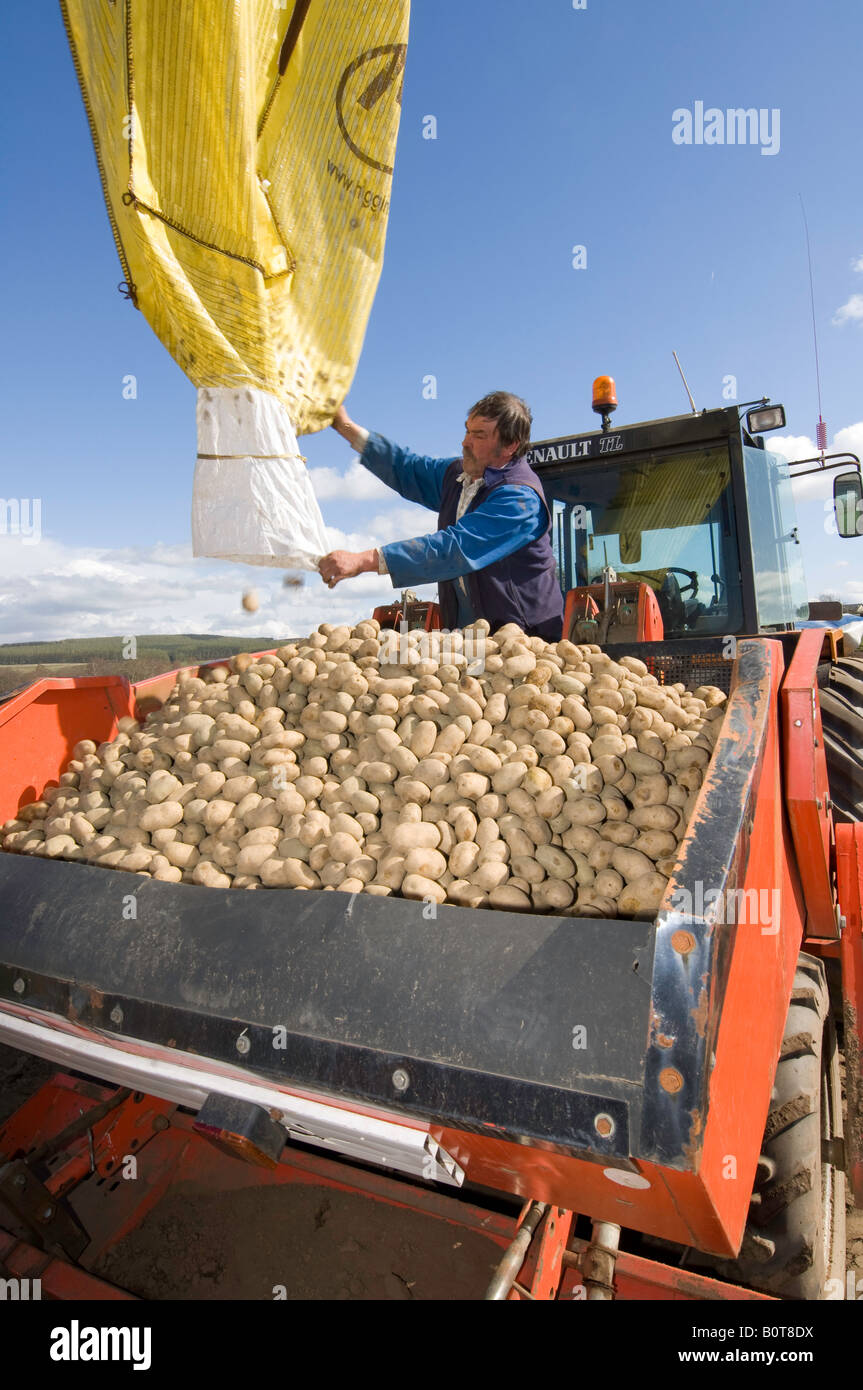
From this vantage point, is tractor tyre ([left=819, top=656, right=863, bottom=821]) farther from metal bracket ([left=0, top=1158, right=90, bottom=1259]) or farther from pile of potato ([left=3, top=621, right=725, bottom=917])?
metal bracket ([left=0, top=1158, right=90, bottom=1259])

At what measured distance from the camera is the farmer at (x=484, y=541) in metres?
2.74

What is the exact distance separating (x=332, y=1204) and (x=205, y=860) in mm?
1206

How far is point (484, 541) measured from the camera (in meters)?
2.88

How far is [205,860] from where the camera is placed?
2004mm

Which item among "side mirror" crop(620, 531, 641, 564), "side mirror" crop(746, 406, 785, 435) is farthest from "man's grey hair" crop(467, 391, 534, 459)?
"side mirror" crop(746, 406, 785, 435)

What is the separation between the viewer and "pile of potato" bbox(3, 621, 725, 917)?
177cm

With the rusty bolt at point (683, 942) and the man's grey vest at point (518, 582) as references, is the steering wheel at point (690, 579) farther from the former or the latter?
the rusty bolt at point (683, 942)

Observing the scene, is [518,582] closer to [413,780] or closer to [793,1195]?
[413,780]

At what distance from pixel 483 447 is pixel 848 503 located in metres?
2.14

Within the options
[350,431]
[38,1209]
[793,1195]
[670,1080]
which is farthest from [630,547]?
[38,1209]

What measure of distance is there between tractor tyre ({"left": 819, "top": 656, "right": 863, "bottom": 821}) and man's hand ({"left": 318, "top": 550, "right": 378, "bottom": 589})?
1.79 m

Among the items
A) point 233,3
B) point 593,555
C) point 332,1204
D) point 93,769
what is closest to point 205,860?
point 93,769

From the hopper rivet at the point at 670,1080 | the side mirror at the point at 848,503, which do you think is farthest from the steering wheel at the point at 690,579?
the hopper rivet at the point at 670,1080

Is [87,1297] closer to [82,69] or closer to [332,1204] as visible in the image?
[332,1204]
